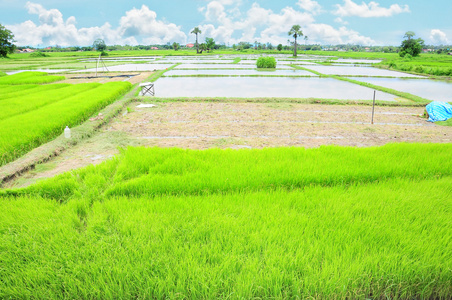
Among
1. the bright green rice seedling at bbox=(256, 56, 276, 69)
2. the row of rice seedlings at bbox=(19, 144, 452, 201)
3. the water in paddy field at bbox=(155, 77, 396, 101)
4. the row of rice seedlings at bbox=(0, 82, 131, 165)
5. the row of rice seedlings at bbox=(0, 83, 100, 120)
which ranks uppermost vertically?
the bright green rice seedling at bbox=(256, 56, 276, 69)

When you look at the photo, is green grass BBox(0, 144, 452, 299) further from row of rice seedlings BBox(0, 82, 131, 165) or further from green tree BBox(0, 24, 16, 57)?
green tree BBox(0, 24, 16, 57)

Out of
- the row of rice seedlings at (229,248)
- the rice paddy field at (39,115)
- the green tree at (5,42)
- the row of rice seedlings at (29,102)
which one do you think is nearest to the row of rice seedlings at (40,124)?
the rice paddy field at (39,115)

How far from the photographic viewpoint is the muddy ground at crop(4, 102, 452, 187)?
502cm

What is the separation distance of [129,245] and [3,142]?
154 inches

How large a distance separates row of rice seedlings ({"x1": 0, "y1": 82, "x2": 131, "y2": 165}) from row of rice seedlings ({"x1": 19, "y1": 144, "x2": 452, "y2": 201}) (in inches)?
76.2

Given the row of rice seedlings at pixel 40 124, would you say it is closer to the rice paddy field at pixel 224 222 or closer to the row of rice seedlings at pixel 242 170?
the rice paddy field at pixel 224 222

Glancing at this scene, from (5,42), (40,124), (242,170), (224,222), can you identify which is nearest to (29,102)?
(40,124)

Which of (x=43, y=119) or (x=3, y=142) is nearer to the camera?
(x=3, y=142)

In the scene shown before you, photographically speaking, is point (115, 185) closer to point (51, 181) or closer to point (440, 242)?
point (51, 181)

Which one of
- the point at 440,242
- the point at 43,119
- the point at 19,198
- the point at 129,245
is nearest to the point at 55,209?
the point at 19,198

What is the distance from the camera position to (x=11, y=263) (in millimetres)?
1724

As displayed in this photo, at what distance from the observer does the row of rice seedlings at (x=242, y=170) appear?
2.92 m

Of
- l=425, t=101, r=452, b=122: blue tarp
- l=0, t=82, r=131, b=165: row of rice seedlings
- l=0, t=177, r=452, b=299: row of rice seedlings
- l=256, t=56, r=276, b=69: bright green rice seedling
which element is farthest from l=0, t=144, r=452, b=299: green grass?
l=256, t=56, r=276, b=69: bright green rice seedling

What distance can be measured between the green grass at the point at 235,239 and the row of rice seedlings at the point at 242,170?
0.10ft
